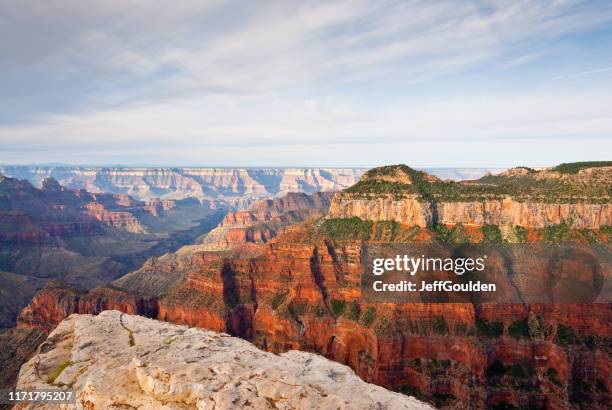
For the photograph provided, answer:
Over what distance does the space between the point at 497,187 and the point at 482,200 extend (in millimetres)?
9551

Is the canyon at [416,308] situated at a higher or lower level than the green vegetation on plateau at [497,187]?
lower

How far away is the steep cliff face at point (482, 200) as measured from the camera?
86.9 meters

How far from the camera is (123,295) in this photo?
9944cm

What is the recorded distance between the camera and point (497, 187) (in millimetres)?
104500

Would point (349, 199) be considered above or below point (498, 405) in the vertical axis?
above

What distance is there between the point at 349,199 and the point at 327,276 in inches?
1081

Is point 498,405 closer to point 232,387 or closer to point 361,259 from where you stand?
point 361,259

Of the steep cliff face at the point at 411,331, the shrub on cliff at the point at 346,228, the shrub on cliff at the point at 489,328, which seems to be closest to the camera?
the steep cliff face at the point at 411,331

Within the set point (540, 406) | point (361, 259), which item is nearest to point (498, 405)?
point (540, 406)

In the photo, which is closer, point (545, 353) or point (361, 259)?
point (545, 353)

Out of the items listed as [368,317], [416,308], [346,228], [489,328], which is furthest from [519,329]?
[346,228]

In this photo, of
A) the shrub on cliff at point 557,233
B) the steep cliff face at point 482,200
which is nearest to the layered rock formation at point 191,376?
the shrub on cliff at point 557,233

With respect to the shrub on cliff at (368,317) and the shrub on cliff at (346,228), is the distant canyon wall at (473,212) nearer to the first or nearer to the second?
the shrub on cliff at (346,228)

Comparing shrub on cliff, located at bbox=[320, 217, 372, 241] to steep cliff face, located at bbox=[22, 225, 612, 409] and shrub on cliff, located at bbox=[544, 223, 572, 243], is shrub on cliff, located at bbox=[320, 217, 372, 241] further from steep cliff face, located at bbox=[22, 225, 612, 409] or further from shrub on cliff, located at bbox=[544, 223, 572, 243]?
shrub on cliff, located at bbox=[544, 223, 572, 243]
